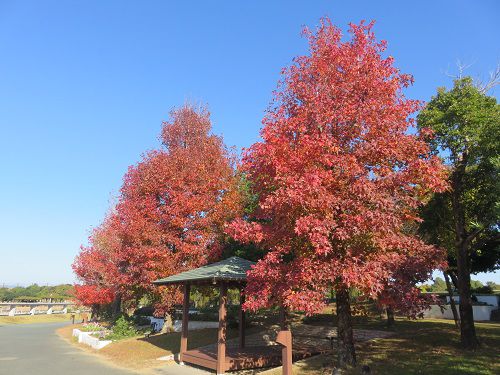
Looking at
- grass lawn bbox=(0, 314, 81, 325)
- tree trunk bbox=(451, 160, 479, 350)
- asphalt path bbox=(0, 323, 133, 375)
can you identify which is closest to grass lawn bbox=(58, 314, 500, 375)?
tree trunk bbox=(451, 160, 479, 350)

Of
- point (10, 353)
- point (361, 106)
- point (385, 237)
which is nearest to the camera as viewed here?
point (385, 237)

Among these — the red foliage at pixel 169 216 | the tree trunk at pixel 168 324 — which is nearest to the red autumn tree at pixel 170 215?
the red foliage at pixel 169 216

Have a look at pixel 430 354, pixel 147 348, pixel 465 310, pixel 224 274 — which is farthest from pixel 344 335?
pixel 147 348

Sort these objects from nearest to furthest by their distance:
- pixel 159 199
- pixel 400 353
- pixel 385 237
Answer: pixel 385 237, pixel 400 353, pixel 159 199

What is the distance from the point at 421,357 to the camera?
491 inches

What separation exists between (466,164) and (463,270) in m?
4.30

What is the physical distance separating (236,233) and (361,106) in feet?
17.8

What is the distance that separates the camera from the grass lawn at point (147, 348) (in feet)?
53.6

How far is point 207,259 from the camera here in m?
21.4

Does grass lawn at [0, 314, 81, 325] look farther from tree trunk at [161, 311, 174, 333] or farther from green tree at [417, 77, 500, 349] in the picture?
green tree at [417, 77, 500, 349]

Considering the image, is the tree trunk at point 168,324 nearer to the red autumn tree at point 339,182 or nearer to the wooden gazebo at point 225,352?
the wooden gazebo at point 225,352

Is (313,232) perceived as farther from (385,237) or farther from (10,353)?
(10,353)

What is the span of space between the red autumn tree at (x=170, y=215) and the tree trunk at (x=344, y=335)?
1068cm

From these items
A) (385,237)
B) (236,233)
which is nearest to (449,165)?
(385,237)
